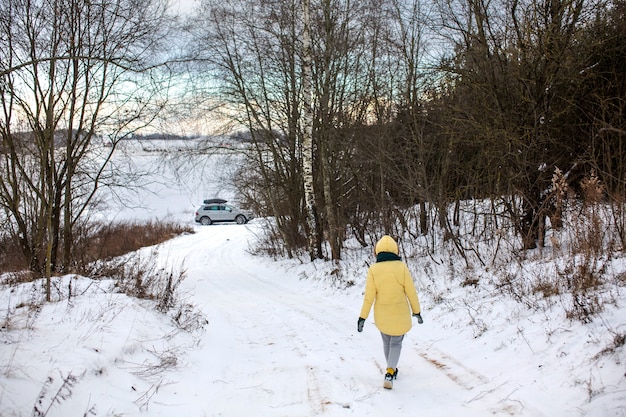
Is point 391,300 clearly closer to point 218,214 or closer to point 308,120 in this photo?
point 308,120

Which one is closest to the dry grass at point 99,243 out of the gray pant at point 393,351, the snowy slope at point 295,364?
the snowy slope at point 295,364

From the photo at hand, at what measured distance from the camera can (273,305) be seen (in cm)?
938

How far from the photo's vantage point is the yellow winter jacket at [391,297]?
4.70 meters

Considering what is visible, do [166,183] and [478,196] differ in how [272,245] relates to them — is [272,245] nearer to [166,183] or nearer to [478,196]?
[166,183]

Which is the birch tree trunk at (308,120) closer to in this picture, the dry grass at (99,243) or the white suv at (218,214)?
the dry grass at (99,243)

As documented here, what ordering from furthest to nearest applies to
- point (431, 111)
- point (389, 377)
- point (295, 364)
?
point (431, 111) → point (295, 364) → point (389, 377)

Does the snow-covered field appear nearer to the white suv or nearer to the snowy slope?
the snowy slope

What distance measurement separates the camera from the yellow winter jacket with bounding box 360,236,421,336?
4.70 m

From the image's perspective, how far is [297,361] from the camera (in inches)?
213

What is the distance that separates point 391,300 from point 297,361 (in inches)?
62.2

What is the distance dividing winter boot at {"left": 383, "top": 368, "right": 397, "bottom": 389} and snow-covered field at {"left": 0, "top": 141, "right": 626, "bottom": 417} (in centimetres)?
7

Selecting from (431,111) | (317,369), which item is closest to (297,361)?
(317,369)

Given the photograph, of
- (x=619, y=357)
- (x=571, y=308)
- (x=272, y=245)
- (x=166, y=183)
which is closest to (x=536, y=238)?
(x=571, y=308)

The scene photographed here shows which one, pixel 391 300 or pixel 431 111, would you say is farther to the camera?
pixel 431 111
